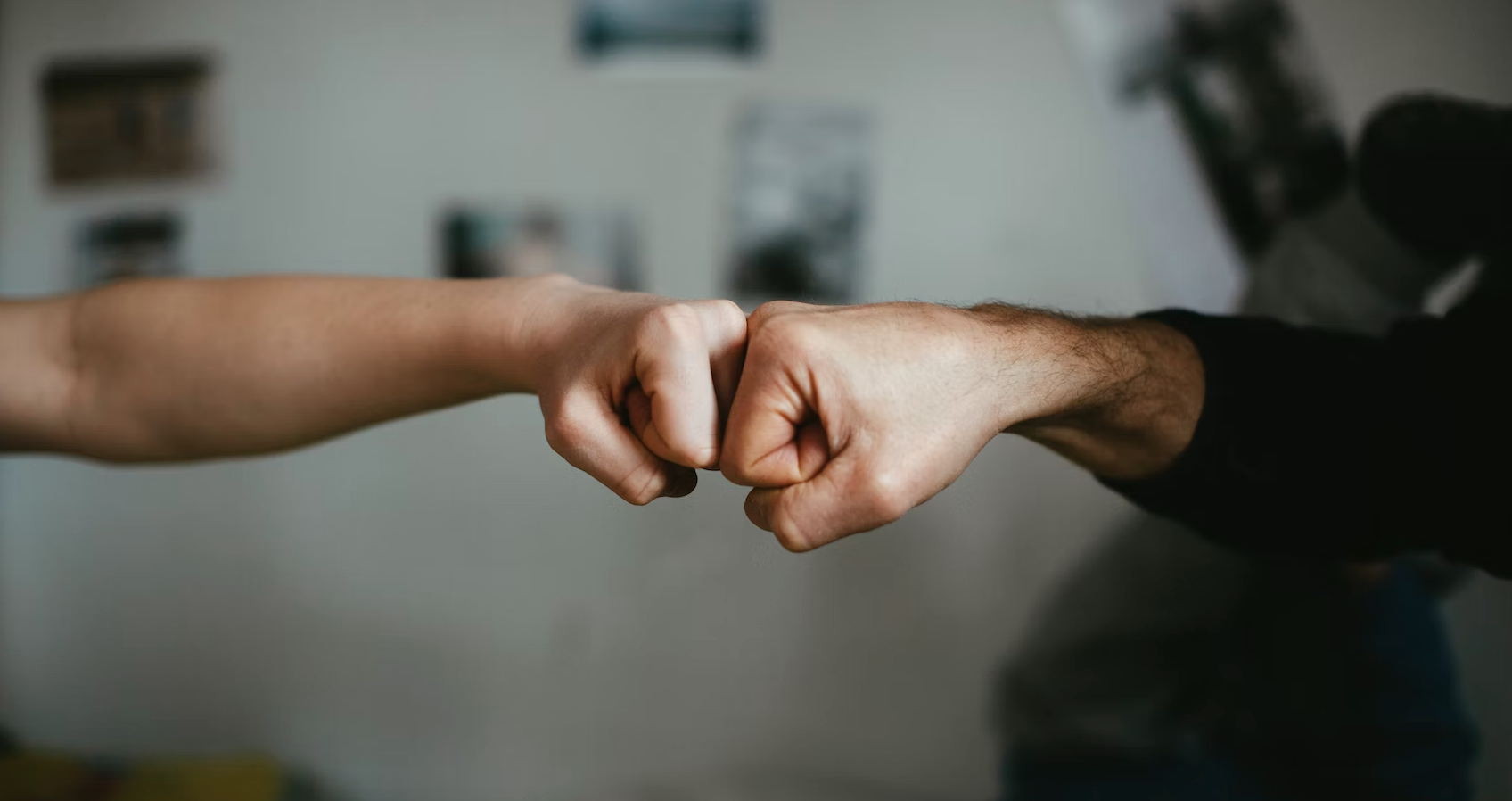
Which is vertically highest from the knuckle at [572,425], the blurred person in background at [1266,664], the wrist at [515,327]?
the wrist at [515,327]

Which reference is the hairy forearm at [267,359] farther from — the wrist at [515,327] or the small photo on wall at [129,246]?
the small photo on wall at [129,246]

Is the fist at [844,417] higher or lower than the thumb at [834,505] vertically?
higher

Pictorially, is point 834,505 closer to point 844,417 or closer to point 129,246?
point 844,417

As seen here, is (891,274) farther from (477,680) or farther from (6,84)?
(6,84)

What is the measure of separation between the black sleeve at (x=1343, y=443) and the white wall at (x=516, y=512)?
688 mm

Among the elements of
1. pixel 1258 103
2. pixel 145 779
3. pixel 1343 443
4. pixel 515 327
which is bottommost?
pixel 145 779

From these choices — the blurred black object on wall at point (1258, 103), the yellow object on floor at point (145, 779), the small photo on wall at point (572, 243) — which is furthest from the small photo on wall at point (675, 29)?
the yellow object on floor at point (145, 779)

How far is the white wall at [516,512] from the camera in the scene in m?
1.36

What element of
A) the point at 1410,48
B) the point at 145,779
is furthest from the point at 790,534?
the point at 145,779

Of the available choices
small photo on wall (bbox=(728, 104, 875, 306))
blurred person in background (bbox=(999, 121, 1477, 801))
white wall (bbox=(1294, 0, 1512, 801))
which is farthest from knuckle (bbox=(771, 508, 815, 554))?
white wall (bbox=(1294, 0, 1512, 801))

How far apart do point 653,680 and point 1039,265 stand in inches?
43.0

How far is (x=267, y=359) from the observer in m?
0.64

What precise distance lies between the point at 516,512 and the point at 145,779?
0.85 metres

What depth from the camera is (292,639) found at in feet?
5.30
